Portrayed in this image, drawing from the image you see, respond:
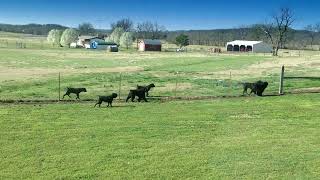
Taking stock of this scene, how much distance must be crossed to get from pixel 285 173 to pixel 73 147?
6795 millimetres

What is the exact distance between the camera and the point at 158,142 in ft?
55.7

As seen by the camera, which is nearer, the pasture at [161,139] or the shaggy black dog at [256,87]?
the pasture at [161,139]

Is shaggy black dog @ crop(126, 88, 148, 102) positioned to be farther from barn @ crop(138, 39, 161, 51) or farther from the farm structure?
the farm structure

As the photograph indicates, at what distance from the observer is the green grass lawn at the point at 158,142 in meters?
13.7

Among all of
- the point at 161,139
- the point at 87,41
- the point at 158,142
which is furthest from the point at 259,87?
the point at 87,41

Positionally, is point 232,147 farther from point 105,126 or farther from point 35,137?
point 35,137

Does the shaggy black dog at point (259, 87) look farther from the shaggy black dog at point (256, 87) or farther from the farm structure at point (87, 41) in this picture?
the farm structure at point (87, 41)

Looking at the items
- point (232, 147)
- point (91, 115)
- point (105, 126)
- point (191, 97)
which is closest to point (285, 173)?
point (232, 147)

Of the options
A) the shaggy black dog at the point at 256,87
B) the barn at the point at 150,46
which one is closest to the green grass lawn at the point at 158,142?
the shaggy black dog at the point at 256,87

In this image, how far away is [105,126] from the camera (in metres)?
19.6

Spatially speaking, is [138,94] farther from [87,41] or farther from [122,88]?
[87,41]

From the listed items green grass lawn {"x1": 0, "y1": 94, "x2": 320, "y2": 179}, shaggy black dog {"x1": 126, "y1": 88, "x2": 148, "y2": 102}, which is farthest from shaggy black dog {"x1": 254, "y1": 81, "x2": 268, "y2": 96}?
shaggy black dog {"x1": 126, "y1": 88, "x2": 148, "y2": 102}

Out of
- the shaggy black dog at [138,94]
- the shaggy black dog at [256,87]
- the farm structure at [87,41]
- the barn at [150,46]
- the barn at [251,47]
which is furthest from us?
the farm structure at [87,41]

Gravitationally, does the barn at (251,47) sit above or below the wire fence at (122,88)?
above
